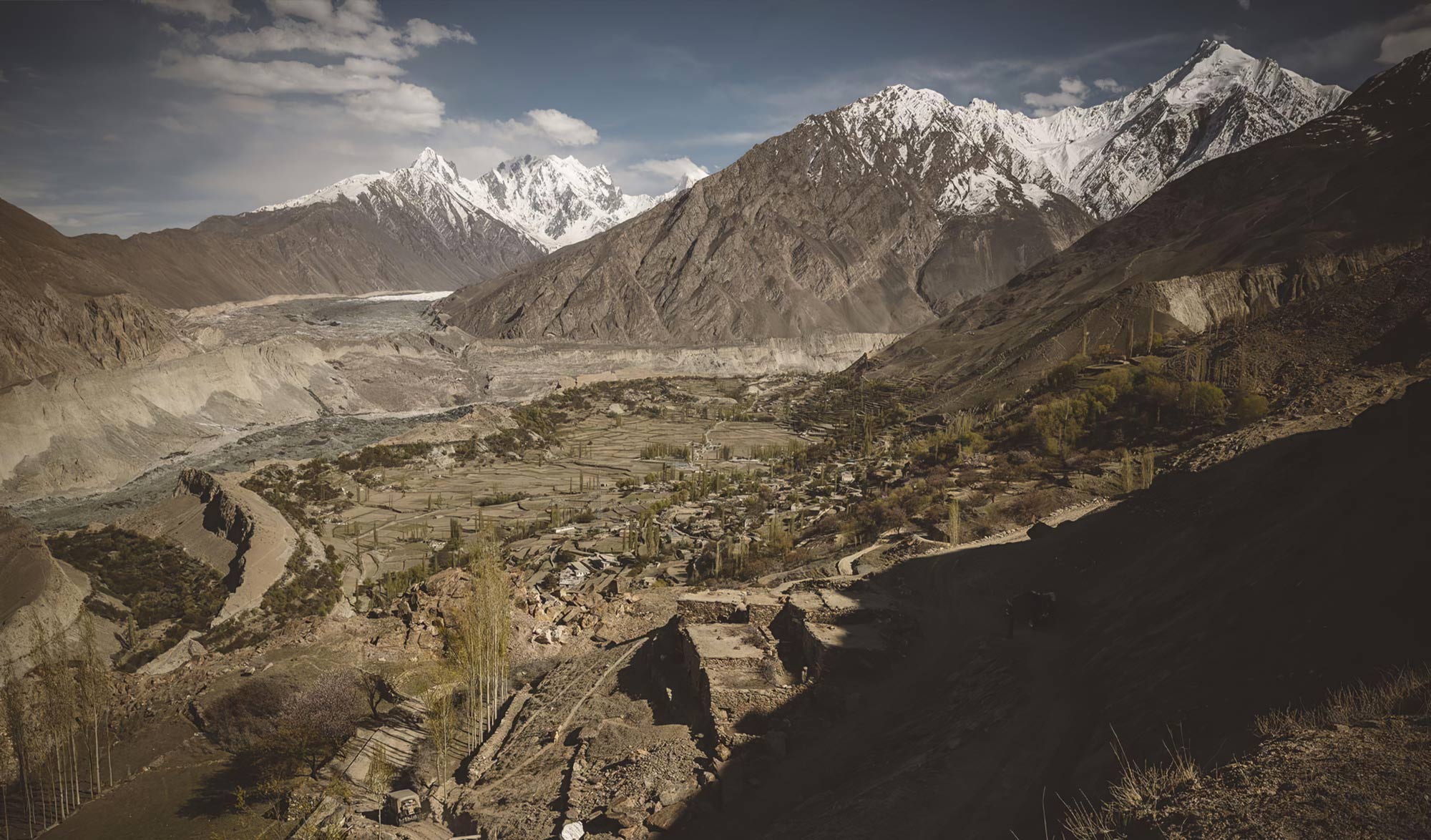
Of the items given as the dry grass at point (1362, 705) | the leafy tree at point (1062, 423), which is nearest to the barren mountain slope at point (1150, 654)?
the dry grass at point (1362, 705)

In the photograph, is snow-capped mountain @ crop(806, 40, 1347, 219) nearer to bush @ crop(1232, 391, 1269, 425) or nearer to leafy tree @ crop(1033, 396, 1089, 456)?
leafy tree @ crop(1033, 396, 1089, 456)

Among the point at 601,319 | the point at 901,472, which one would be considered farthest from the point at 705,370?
the point at 901,472

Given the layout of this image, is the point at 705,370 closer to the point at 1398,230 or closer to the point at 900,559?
the point at 1398,230

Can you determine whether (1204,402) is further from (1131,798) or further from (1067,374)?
(1131,798)

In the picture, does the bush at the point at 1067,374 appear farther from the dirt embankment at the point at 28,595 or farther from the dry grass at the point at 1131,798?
the dirt embankment at the point at 28,595

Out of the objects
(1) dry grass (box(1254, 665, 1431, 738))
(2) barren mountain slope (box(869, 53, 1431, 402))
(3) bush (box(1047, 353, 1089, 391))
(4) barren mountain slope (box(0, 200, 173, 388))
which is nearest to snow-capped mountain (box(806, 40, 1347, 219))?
(2) barren mountain slope (box(869, 53, 1431, 402))

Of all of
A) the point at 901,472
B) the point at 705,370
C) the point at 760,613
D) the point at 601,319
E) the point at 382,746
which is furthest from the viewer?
the point at 601,319

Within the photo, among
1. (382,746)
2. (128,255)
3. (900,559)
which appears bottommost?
(382,746)

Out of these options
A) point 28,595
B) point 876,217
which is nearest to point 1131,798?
point 28,595
